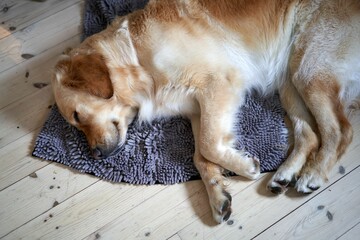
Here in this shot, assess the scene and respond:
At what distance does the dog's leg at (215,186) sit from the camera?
2.26 metres

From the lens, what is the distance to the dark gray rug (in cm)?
251

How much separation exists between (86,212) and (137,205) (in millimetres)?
331

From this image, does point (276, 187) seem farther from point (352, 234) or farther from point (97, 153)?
point (97, 153)

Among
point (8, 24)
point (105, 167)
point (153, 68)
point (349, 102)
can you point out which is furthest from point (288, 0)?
point (8, 24)

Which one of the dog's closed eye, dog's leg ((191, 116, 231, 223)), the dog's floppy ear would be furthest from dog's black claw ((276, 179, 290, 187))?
the dog's closed eye

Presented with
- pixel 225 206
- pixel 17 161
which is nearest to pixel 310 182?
pixel 225 206

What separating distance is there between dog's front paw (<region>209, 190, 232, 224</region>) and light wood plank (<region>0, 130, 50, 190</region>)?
123 cm

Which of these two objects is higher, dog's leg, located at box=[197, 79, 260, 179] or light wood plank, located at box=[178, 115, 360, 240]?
dog's leg, located at box=[197, 79, 260, 179]

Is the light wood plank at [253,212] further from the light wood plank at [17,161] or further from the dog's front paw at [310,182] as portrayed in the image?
the light wood plank at [17,161]

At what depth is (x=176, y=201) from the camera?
242 cm

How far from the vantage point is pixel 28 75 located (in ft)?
10.3

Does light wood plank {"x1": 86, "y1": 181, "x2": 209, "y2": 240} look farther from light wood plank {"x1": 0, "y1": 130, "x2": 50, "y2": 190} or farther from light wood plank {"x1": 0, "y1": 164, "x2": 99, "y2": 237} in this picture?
light wood plank {"x1": 0, "y1": 130, "x2": 50, "y2": 190}

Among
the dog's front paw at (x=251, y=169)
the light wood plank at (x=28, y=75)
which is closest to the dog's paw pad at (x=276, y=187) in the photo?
the dog's front paw at (x=251, y=169)

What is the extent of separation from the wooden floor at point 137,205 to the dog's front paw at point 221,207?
6 centimetres
